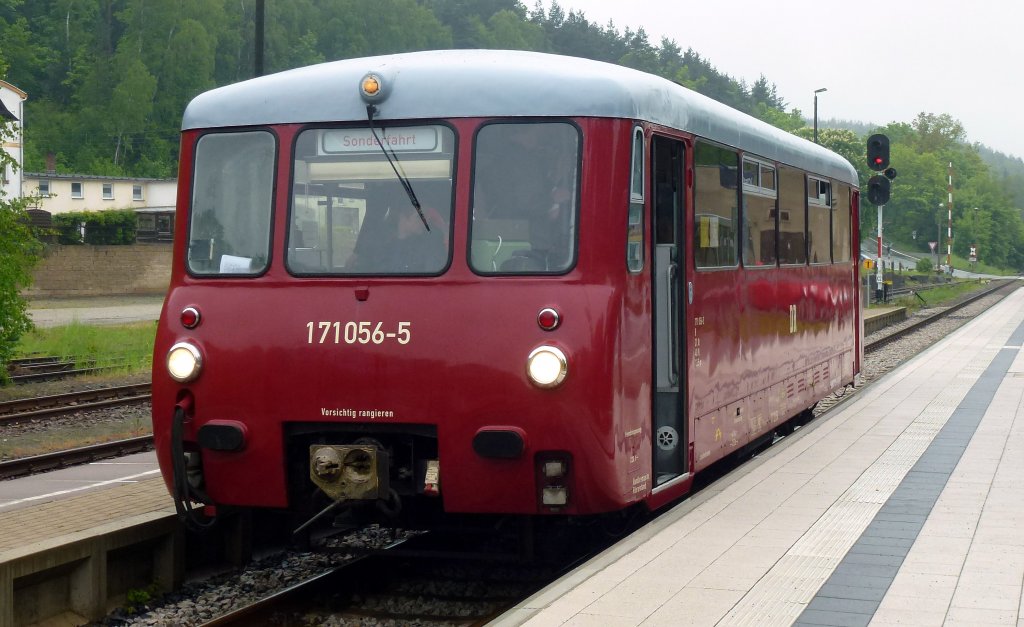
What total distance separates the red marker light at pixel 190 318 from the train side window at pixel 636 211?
8.04ft

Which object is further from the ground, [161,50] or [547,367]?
[161,50]

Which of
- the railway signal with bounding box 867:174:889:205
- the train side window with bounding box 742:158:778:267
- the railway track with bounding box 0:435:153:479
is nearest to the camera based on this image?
the train side window with bounding box 742:158:778:267

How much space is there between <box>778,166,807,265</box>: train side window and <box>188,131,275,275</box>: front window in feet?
17.4

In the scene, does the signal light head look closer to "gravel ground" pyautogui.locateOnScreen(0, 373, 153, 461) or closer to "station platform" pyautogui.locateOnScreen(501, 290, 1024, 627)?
"station platform" pyautogui.locateOnScreen(501, 290, 1024, 627)

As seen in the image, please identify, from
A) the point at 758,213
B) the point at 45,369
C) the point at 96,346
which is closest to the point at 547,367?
the point at 758,213

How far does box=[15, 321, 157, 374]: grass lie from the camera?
25.4 metres

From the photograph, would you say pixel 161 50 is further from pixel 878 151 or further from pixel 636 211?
pixel 636 211

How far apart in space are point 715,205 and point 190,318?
12.3 feet

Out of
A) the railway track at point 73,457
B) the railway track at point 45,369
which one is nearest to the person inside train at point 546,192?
the railway track at point 73,457

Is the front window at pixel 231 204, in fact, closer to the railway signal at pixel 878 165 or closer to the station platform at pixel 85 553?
the station platform at pixel 85 553

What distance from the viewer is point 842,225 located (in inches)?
606

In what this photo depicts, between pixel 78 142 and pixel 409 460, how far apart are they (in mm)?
93796

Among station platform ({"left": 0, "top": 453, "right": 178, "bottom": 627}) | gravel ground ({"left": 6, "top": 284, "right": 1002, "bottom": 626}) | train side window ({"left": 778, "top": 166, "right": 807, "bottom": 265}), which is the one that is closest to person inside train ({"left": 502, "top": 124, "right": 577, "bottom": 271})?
gravel ground ({"left": 6, "top": 284, "right": 1002, "bottom": 626})

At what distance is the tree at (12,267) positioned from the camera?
68.1 ft
